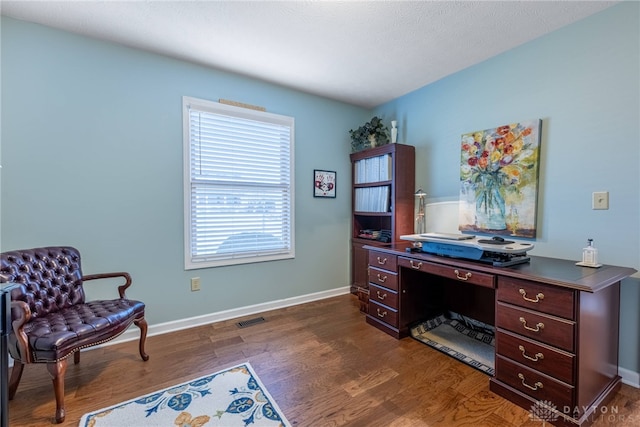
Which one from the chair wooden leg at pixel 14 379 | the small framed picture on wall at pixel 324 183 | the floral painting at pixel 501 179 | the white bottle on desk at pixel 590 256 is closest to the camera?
the chair wooden leg at pixel 14 379

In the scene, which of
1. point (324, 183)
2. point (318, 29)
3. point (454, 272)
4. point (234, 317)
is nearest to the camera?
point (454, 272)

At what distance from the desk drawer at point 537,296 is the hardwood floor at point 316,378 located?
1.96 ft

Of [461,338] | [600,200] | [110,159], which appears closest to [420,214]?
[461,338]

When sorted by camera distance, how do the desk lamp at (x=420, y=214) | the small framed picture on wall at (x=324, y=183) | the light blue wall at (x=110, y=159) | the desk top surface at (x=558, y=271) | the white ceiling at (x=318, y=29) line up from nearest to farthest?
1. the desk top surface at (x=558, y=271)
2. the white ceiling at (x=318, y=29)
3. the light blue wall at (x=110, y=159)
4. the desk lamp at (x=420, y=214)
5. the small framed picture on wall at (x=324, y=183)

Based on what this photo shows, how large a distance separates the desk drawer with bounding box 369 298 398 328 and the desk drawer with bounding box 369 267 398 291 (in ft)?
0.64

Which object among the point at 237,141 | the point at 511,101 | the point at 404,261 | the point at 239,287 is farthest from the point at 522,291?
the point at 237,141

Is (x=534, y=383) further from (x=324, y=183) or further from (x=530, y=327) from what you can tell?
(x=324, y=183)

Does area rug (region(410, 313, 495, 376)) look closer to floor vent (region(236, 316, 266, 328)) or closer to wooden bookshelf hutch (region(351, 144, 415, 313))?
wooden bookshelf hutch (region(351, 144, 415, 313))

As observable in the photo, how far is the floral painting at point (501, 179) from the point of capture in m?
2.15

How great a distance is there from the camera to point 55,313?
1.80 meters

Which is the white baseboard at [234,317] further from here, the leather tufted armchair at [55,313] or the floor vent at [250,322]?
the leather tufted armchair at [55,313]

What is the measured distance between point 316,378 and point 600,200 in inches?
88.9

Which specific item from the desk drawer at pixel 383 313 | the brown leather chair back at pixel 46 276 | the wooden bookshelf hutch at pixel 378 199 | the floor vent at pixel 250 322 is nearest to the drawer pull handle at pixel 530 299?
the desk drawer at pixel 383 313

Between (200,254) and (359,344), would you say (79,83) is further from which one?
(359,344)
